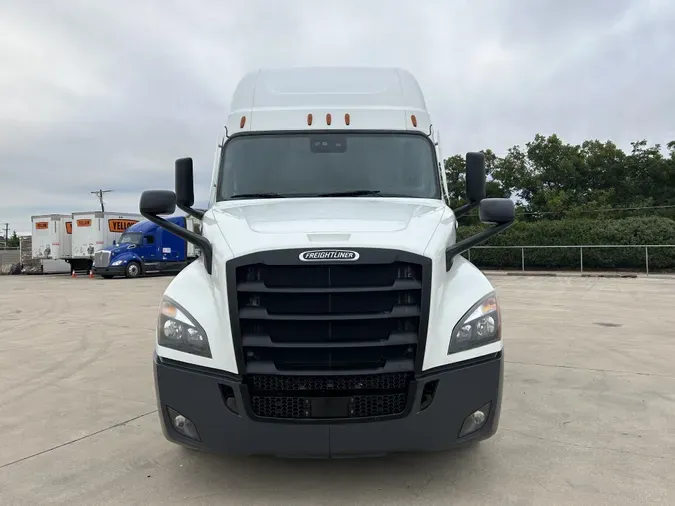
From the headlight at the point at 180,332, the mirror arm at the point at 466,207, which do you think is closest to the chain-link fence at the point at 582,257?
the mirror arm at the point at 466,207

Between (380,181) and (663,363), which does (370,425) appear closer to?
(380,181)

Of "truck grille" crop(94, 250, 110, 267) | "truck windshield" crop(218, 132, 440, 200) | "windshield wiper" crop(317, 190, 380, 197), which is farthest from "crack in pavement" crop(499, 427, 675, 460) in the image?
"truck grille" crop(94, 250, 110, 267)

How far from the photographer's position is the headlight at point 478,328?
308 centimetres

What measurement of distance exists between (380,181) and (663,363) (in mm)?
4520

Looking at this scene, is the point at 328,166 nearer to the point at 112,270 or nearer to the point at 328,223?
the point at 328,223

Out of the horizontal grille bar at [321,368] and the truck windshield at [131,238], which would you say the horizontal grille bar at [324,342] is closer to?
the horizontal grille bar at [321,368]

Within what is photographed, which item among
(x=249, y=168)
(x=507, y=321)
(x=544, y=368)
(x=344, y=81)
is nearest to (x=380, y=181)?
(x=249, y=168)

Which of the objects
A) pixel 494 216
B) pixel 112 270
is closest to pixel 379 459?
pixel 494 216

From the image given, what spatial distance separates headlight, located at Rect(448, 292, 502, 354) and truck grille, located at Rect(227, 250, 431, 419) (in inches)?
8.5

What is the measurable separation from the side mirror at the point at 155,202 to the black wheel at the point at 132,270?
906 inches

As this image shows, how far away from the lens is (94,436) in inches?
169

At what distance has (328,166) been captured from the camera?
14.8ft

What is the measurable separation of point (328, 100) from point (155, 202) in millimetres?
1957

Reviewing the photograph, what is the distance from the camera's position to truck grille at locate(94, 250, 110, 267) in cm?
2541
